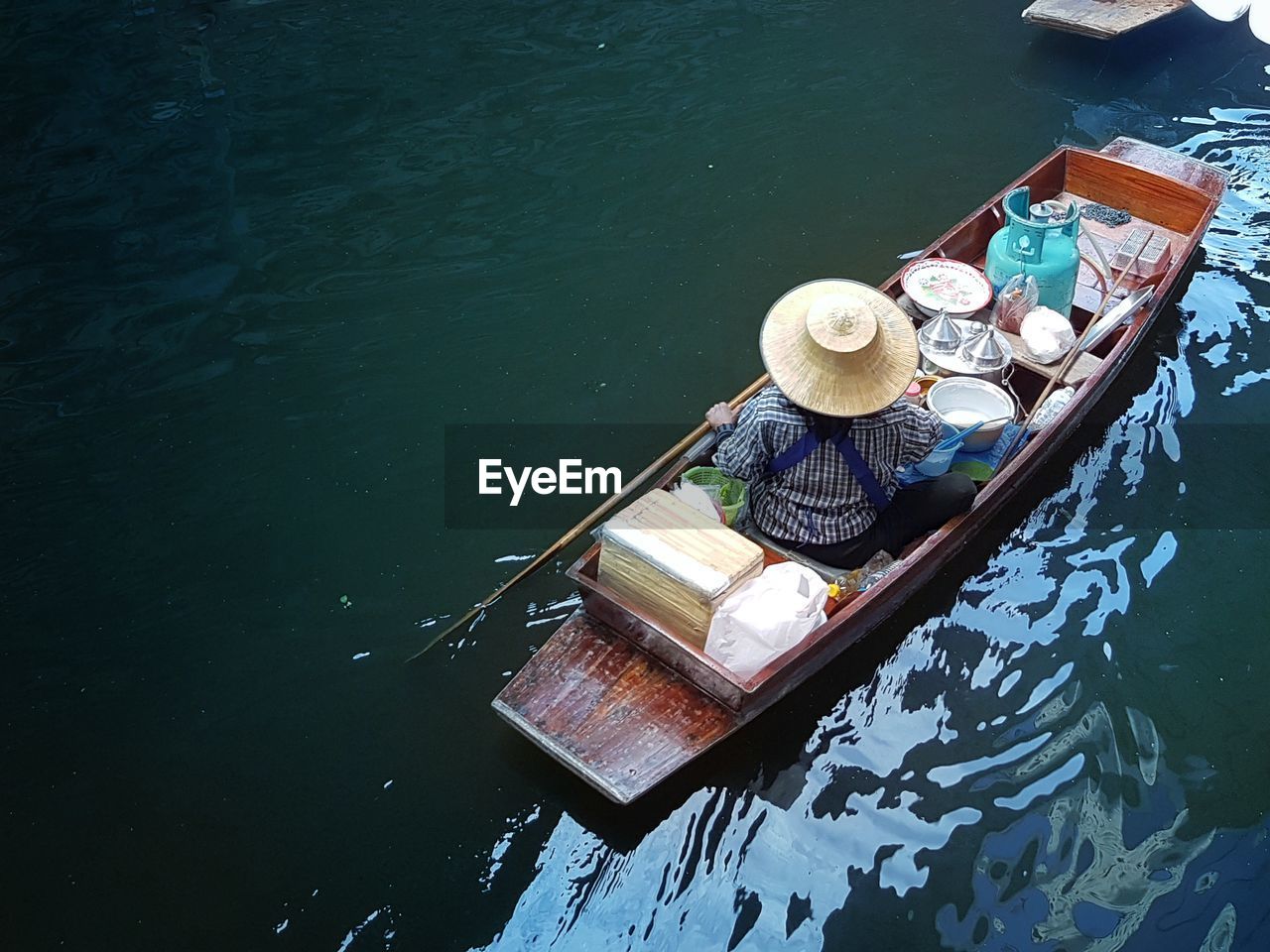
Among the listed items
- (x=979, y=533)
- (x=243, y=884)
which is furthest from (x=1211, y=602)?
(x=243, y=884)

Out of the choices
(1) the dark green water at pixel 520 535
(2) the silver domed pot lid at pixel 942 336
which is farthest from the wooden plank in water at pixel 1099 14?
(2) the silver domed pot lid at pixel 942 336

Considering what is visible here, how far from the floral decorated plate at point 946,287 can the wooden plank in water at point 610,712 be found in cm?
290

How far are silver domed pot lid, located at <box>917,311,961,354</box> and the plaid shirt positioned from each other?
103cm

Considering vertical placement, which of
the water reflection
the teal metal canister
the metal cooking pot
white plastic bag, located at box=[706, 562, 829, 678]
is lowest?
the water reflection

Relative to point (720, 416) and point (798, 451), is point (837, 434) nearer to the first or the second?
point (798, 451)

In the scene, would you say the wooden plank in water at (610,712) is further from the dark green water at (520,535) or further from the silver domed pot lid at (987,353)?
the silver domed pot lid at (987,353)

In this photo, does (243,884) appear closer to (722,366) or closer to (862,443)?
(862,443)

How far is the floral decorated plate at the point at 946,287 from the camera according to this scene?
6.26 meters

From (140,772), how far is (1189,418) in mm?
6183

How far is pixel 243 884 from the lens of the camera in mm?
4508

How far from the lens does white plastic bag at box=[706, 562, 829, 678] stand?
14.9 feet

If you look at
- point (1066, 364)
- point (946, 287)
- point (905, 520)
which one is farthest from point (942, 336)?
point (905, 520)

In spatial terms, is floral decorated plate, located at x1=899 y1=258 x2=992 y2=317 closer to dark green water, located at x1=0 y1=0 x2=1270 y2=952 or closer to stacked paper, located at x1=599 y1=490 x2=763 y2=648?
dark green water, located at x1=0 y1=0 x2=1270 y2=952

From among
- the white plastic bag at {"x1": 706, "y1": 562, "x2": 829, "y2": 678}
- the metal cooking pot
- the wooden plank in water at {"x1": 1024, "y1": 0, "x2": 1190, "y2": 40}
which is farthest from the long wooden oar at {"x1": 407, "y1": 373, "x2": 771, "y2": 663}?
the wooden plank in water at {"x1": 1024, "y1": 0, "x2": 1190, "y2": 40}
